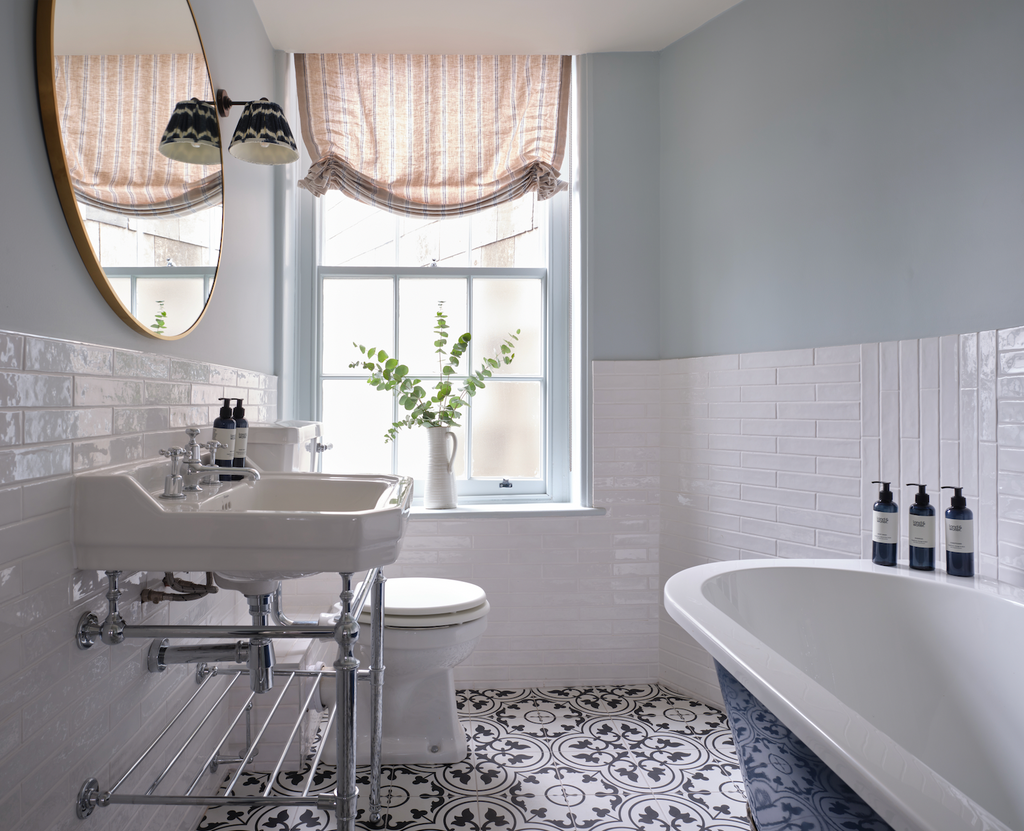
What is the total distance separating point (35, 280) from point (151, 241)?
A: 414 millimetres

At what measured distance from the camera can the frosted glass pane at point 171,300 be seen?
1.47m

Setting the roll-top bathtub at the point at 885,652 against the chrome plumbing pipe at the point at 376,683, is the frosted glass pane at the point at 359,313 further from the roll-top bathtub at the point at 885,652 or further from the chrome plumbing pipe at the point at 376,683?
the roll-top bathtub at the point at 885,652

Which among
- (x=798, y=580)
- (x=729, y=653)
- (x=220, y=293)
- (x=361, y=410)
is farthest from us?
(x=361, y=410)

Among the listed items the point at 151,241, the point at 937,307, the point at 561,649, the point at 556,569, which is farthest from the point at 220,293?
the point at 937,307

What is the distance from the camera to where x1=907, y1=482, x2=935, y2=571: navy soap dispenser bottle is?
1679 millimetres

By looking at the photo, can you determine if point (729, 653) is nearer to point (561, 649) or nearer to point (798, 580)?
point (798, 580)

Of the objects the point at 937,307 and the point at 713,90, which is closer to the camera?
the point at 937,307

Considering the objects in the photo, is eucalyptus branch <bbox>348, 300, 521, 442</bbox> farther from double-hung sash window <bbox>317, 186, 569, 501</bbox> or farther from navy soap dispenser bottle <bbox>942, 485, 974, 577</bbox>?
navy soap dispenser bottle <bbox>942, 485, 974, 577</bbox>

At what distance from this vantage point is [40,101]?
45.3 inches

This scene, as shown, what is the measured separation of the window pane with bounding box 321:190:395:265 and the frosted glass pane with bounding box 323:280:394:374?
101mm

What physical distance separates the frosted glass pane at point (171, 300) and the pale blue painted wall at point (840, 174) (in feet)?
5.78

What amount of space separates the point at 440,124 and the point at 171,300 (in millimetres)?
1562

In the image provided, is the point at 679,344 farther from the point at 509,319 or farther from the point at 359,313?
the point at 359,313

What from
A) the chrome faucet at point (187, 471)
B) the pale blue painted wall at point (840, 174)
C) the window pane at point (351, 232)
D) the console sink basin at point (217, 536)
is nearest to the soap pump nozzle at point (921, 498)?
the pale blue painted wall at point (840, 174)
